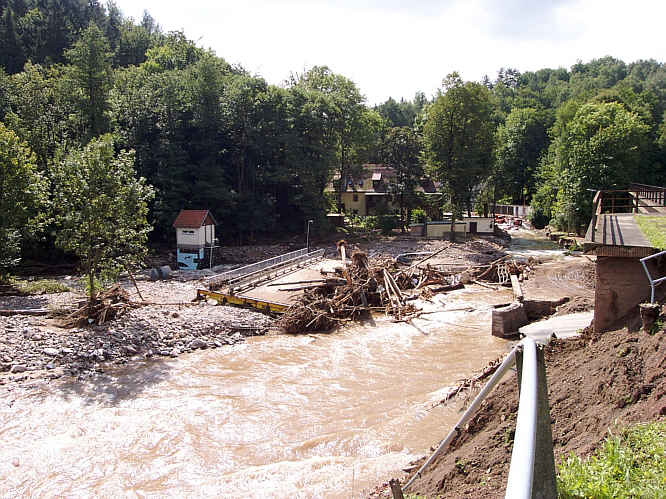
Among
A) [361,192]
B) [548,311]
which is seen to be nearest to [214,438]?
[548,311]

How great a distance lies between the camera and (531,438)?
2.36 meters

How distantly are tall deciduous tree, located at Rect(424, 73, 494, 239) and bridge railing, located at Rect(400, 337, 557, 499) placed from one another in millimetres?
47875

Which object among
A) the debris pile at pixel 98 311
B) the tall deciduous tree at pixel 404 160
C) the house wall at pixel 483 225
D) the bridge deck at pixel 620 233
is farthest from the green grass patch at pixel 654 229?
the tall deciduous tree at pixel 404 160

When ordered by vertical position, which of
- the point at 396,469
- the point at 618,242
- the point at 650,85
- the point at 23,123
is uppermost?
the point at 650,85

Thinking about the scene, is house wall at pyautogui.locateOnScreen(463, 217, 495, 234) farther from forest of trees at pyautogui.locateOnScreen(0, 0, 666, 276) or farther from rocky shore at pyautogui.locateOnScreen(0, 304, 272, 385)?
rocky shore at pyautogui.locateOnScreen(0, 304, 272, 385)

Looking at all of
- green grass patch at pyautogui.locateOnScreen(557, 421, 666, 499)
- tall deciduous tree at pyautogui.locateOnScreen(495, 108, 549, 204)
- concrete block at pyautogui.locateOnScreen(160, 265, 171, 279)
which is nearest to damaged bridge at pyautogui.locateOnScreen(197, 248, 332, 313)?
concrete block at pyautogui.locateOnScreen(160, 265, 171, 279)

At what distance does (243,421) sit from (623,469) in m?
10.5

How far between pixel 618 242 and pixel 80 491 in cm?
1261

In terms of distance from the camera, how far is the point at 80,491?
10.3 metres

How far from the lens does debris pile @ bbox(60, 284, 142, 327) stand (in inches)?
786

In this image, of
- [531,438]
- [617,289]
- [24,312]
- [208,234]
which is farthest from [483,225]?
[531,438]

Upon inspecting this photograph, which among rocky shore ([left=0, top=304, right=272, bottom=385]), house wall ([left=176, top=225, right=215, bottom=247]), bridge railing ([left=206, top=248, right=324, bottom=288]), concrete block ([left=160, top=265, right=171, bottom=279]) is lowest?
rocky shore ([left=0, top=304, right=272, bottom=385])

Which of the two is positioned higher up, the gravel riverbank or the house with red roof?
the house with red roof

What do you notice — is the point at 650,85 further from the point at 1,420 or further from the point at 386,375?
the point at 1,420
